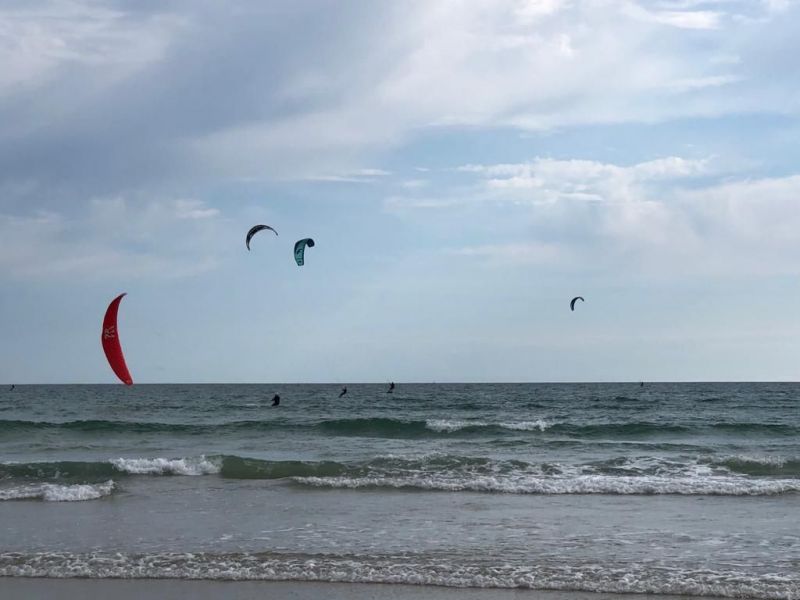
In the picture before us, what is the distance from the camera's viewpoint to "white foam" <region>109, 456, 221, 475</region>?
17.4 meters

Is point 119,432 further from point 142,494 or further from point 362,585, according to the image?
point 362,585

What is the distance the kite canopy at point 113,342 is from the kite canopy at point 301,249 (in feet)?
17.4

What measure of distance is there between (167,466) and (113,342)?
3.03 m

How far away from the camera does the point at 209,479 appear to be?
16531 millimetres

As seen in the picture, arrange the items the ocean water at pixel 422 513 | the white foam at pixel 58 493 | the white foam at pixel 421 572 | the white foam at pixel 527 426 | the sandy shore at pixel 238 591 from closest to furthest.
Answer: the sandy shore at pixel 238 591, the white foam at pixel 421 572, the ocean water at pixel 422 513, the white foam at pixel 58 493, the white foam at pixel 527 426

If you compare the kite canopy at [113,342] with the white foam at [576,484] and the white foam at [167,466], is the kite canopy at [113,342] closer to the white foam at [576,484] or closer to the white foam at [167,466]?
the white foam at [167,466]

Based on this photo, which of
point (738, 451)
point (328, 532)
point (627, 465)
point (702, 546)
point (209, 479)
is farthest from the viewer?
point (738, 451)

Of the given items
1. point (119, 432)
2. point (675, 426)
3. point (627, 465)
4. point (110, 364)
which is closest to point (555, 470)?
point (627, 465)

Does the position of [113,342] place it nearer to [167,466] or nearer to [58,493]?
[167,466]

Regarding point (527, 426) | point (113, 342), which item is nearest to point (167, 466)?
point (113, 342)

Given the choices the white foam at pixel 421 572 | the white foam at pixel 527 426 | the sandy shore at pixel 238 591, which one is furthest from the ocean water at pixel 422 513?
the white foam at pixel 527 426

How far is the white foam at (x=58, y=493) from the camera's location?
1412 cm

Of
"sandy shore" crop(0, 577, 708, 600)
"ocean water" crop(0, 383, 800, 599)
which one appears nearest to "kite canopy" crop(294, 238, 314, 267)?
"ocean water" crop(0, 383, 800, 599)

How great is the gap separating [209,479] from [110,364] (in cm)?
379
